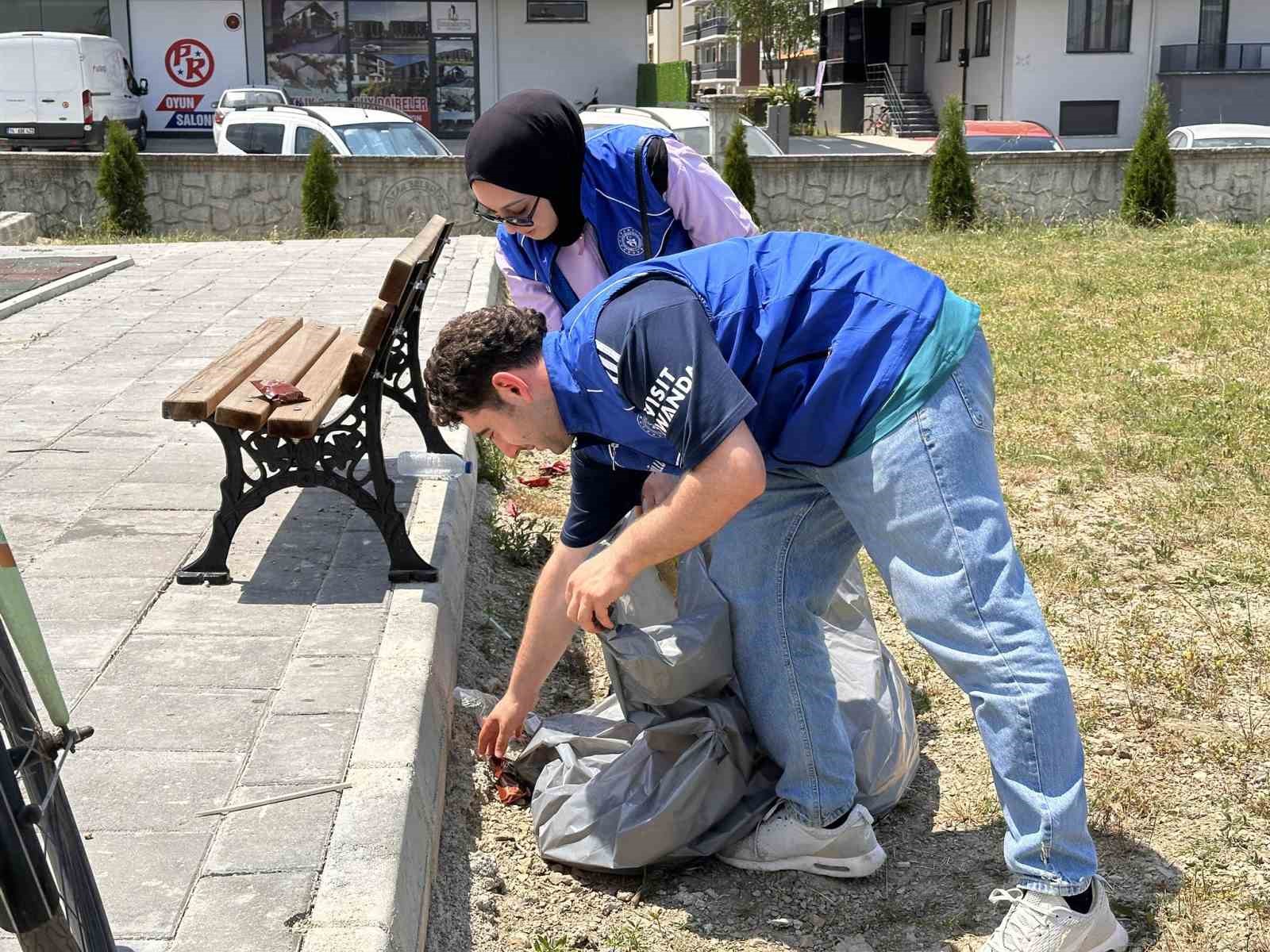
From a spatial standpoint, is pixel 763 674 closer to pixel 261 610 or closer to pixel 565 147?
pixel 565 147

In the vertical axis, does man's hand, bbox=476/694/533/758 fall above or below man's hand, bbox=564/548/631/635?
below

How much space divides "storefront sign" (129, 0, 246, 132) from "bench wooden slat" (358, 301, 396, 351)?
23.9 meters

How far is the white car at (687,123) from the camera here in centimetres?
1555

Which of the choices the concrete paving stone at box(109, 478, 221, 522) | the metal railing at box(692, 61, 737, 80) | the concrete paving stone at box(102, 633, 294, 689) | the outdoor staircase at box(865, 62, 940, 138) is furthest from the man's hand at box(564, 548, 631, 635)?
the metal railing at box(692, 61, 737, 80)

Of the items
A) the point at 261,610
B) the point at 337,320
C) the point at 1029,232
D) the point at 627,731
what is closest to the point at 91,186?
the point at 337,320

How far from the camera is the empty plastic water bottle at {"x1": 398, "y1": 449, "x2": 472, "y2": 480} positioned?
3.89m

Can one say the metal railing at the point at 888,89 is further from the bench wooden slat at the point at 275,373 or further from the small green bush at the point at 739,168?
the bench wooden slat at the point at 275,373

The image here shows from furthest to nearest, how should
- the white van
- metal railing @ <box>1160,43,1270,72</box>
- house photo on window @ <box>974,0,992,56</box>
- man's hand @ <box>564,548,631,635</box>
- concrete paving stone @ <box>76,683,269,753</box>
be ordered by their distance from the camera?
house photo on window @ <box>974,0,992,56</box>
metal railing @ <box>1160,43,1270,72</box>
the white van
concrete paving stone @ <box>76,683,269,753</box>
man's hand @ <box>564,548,631,635</box>

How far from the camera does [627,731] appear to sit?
3.35 m

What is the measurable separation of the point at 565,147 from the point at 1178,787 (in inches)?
82.8

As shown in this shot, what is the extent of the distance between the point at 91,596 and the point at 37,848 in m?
2.21

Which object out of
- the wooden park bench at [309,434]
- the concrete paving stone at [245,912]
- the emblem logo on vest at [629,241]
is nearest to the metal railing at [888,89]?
the wooden park bench at [309,434]

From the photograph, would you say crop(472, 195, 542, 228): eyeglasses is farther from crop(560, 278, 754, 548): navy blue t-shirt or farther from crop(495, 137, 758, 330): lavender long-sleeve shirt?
crop(560, 278, 754, 548): navy blue t-shirt

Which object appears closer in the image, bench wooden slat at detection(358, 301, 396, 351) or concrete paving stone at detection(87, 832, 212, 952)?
concrete paving stone at detection(87, 832, 212, 952)
